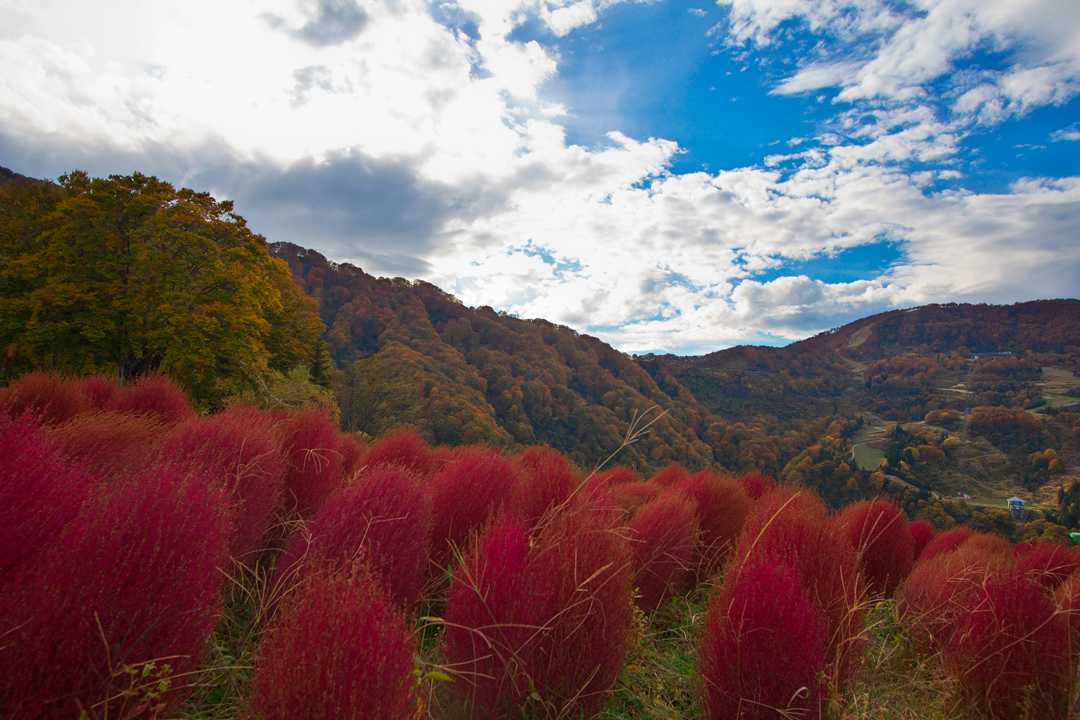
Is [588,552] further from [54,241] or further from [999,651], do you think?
[54,241]

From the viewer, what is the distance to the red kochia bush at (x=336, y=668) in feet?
4.85

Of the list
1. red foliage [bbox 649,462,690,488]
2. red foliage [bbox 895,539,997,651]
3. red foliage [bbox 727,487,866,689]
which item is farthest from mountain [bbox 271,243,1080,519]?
red foliage [bbox 727,487,866,689]

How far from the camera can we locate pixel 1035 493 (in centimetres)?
6475

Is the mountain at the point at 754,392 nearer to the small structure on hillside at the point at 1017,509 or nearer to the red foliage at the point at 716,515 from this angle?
the small structure on hillside at the point at 1017,509

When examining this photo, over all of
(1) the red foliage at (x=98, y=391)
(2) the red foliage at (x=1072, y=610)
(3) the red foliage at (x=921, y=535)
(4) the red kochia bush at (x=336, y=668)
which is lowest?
(3) the red foliage at (x=921, y=535)

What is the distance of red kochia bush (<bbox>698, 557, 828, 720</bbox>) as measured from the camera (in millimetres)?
2473

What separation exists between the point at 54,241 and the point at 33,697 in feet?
72.3

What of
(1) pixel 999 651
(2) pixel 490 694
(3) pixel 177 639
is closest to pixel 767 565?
(2) pixel 490 694

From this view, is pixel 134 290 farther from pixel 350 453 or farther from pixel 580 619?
pixel 580 619

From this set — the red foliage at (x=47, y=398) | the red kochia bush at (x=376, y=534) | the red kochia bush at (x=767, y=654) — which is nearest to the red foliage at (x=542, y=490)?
the red kochia bush at (x=376, y=534)

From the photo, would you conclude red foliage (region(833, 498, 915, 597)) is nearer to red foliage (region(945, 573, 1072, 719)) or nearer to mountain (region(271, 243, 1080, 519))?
red foliage (region(945, 573, 1072, 719))

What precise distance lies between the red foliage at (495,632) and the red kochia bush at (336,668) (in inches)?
28.4

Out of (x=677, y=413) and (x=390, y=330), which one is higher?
(x=390, y=330)

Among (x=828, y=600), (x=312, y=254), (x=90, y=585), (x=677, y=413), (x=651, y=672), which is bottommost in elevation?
(x=677, y=413)
